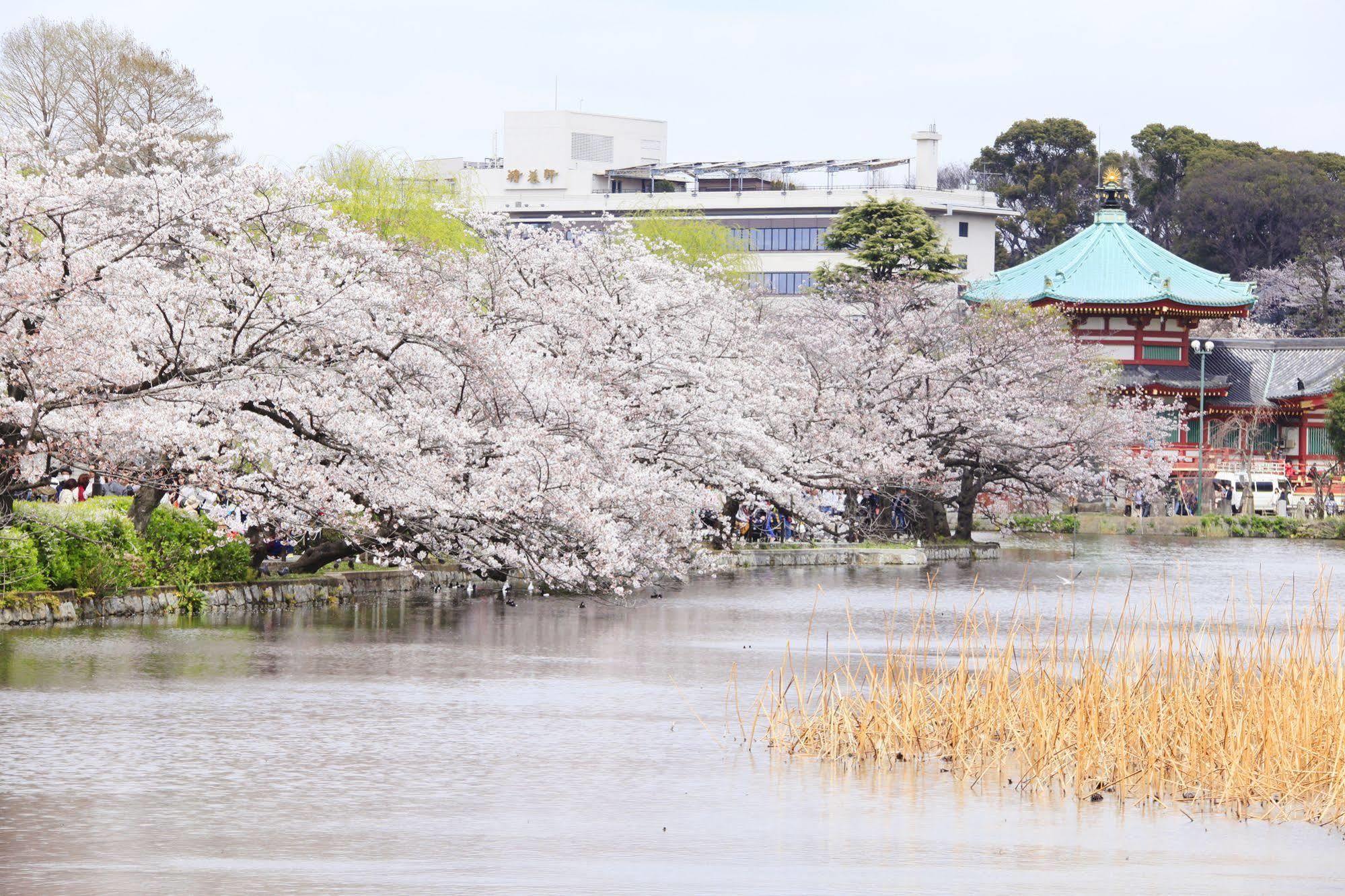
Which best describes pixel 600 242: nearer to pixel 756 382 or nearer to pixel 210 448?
pixel 756 382

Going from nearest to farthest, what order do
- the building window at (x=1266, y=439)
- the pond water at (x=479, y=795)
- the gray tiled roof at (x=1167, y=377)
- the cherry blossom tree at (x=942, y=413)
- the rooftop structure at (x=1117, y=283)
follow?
the pond water at (x=479, y=795)
the cherry blossom tree at (x=942, y=413)
the gray tiled roof at (x=1167, y=377)
the rooftop structure at (x=1117, y=283)
the building window at (x=1266, y=439)

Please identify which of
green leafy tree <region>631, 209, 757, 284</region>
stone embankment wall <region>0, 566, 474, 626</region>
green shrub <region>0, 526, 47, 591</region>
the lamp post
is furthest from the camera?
green leafy tree <region>631, 209, 757, 284</region>

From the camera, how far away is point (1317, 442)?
61.5 meters

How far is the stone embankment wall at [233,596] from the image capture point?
20.2m

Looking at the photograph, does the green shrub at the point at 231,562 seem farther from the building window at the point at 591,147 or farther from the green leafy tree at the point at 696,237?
the building window at the point at 591,147

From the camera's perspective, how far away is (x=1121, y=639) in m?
20.8

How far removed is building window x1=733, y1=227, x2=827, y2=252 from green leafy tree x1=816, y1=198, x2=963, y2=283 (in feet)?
98.4

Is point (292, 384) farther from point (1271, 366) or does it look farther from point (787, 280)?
point (787, 280)

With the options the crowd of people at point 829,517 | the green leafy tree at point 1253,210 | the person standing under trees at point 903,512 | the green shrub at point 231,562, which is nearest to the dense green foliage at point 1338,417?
the green leafy tree at point 1253,210

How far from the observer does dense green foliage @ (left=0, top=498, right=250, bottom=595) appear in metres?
20.3

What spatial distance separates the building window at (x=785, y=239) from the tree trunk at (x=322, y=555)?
62.7 meters

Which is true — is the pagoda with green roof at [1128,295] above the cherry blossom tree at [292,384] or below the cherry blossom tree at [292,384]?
above

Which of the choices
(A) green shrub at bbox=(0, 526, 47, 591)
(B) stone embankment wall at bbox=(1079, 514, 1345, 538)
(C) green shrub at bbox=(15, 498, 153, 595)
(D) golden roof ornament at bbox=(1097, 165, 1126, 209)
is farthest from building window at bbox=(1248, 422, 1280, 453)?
(A) green shrub at bbox=(0, 526, 47, 591)

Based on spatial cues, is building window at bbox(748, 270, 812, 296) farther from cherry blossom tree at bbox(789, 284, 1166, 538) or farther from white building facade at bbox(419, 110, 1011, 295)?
cherry blossom tree at bbox(789, 284, 1166, 538)
